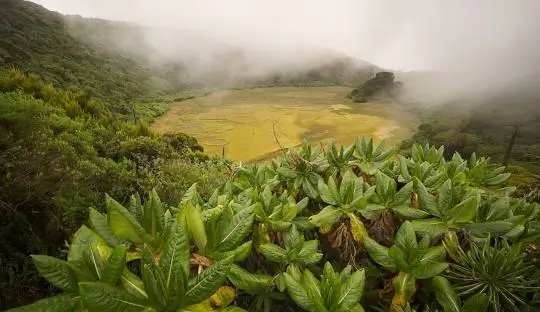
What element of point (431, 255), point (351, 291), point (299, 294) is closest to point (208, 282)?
point (299, 294)

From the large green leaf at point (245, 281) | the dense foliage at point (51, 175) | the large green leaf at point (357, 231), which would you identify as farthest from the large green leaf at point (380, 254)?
the dense foliage at point (51, 175)

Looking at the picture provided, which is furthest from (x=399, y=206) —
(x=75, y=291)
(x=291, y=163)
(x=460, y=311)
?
(x=75, y=291)

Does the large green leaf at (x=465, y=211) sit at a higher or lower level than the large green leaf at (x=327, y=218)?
higher

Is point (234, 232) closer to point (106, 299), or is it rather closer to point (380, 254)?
point (106, 299)

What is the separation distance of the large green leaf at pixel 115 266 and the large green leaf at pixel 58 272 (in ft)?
0.35

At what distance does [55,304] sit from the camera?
1066 mm

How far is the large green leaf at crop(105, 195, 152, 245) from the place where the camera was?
1264mm

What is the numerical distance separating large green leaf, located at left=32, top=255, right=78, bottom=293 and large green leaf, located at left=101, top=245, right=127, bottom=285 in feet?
0.35

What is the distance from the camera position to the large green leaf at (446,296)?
1.33 m

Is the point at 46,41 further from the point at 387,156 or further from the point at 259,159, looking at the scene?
the point at 387,156

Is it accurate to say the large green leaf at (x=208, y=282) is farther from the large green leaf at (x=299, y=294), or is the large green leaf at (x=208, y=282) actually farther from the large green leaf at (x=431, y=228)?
the large green leaf at (x=431, y=228)

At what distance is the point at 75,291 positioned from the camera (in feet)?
3.72

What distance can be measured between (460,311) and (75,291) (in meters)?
1.31

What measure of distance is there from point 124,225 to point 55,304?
312 millimetres
